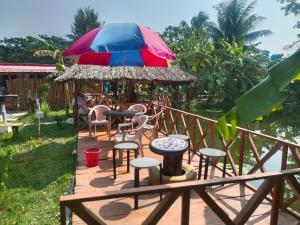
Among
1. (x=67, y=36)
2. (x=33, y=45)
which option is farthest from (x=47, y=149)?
(x=67, y=36)

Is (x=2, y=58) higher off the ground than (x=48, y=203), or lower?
higher

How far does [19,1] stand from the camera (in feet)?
79.0

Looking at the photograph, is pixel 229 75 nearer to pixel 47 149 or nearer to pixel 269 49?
pixel 269 49

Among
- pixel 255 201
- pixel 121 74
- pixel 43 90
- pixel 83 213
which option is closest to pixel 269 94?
pixel 255 201

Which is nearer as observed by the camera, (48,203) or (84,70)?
(48,203)

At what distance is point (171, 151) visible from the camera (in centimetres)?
420

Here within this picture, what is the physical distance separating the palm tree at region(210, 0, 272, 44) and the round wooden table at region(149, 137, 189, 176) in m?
22.3

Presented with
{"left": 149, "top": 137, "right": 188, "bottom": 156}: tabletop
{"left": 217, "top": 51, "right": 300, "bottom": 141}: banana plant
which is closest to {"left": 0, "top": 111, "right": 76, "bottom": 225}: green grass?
{"left": 149, "top": 137, "right": 188, "bottom": 156}: tabletop

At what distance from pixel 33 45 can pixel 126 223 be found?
56.9 ft

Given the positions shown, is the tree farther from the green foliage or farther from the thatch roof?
the thatch roof

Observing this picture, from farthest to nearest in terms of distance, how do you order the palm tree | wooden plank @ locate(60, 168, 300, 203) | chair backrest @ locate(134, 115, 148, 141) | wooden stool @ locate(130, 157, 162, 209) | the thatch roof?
the palm tree → the thatch roof → chair backrest @ locate(134, 115, 148, 141) → wooden stool @ locate(130, 157, 162, 209) → wooden plank @ locate(60, 168, 300, 203)

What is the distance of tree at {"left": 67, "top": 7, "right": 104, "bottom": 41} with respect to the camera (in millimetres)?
38344

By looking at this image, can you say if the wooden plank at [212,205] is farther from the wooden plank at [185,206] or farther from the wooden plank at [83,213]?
the wooden plank at [83,213]

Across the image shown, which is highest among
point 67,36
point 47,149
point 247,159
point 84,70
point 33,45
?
point 67,36
